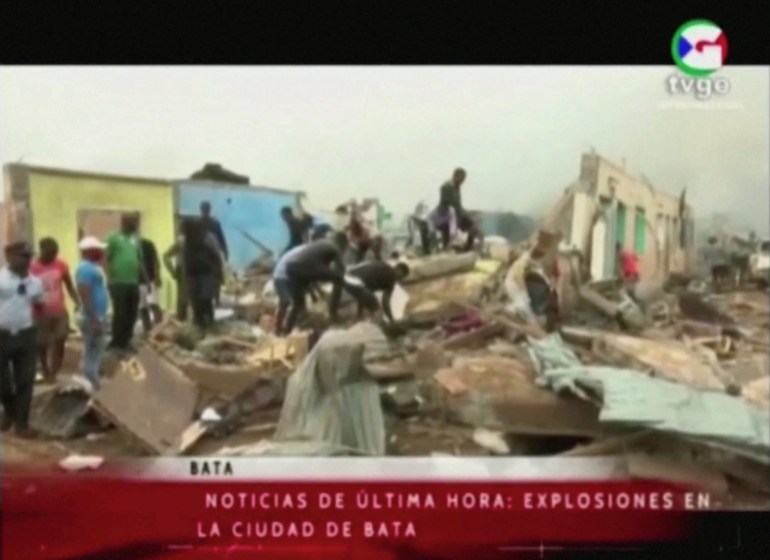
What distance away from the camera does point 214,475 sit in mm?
1462

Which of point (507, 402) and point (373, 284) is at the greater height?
point (373, 284)

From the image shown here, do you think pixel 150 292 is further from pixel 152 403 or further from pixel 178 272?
pixel 152 403

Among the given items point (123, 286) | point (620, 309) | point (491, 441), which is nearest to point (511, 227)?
point (620, 309)

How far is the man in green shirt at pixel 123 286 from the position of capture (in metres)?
1.48

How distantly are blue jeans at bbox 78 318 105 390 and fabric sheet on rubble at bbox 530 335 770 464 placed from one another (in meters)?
0.57

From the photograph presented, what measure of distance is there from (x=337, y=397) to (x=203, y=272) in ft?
0.79

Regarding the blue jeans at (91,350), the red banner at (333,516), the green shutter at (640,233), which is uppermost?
the green shutter at (640,233)

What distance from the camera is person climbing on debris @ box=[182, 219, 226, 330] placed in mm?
1482

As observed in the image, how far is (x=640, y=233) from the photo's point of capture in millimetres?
1465

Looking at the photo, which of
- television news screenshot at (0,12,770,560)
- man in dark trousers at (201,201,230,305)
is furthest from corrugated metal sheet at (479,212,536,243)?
man in dark trousers at (201,201,230,305)

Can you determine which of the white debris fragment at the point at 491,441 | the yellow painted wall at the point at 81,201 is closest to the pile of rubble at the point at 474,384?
the white debris fragment at the point at 491,441
